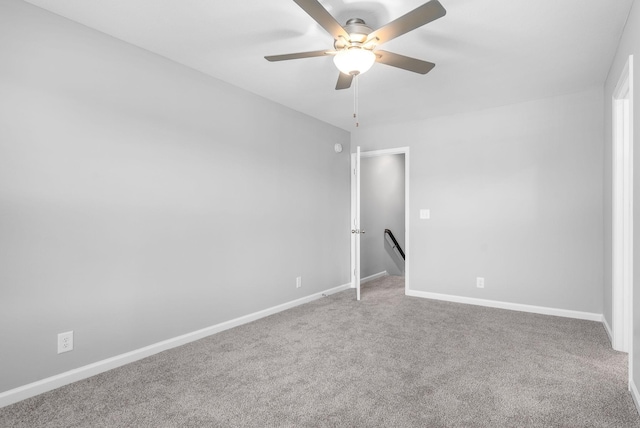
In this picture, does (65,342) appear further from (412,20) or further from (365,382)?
(412,20)

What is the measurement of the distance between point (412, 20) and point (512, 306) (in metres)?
Result: 3.49

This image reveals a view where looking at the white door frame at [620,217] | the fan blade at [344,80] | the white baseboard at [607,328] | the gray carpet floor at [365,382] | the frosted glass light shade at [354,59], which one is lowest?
the gray carpet floor at [365,382]

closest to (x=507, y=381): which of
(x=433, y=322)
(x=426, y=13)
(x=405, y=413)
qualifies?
(x=405, y=413)

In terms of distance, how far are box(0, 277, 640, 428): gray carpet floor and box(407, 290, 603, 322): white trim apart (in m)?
0.24

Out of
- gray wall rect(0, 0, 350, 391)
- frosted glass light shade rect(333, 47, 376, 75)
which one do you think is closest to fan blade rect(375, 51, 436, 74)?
frosted glass light shade rect(333, 47, 376, 75)

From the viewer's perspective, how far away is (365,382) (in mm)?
2283

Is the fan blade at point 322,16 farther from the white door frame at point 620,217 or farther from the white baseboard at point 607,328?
the white baseboard at point 607,328

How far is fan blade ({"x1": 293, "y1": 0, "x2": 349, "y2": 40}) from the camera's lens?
1715 mm

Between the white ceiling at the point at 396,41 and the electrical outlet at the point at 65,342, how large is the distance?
6.89 feet

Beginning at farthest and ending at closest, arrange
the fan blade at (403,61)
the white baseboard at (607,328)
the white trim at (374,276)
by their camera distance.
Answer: the white trim at (374,276) → the white baseboard at (607,328) → the fan blade at (403,61)

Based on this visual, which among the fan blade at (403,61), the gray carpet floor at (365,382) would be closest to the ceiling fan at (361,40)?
the fan blade at (403,61)

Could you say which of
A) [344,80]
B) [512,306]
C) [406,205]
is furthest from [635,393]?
[406,205]

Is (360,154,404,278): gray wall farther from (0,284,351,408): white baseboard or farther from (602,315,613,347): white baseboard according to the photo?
(602,315,613,347): white baseboard

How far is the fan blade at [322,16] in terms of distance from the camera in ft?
5.63
